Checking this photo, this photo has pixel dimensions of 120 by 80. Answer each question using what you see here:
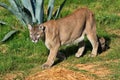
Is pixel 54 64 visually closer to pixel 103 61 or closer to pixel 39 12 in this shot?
pixel 103 61

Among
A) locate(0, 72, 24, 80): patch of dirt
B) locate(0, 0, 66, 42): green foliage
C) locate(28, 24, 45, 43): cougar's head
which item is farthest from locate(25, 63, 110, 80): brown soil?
locate(0, 0, 66, 42): green foliage

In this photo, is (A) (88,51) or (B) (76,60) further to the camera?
(A) (88,51)

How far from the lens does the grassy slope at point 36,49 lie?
916cm

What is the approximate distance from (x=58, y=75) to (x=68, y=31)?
137cm

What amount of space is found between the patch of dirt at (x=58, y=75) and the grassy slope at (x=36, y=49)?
402 millimetres

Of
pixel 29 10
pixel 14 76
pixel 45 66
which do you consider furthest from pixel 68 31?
pixel 29 10

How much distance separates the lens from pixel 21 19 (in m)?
11.0

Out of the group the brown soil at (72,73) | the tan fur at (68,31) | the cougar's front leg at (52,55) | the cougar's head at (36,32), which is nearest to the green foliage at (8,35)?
the tan fur at (68,31)

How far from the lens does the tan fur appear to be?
8.96 metres

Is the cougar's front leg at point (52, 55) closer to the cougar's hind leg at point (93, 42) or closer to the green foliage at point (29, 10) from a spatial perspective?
the cougar's hind leg at point (93, 42)

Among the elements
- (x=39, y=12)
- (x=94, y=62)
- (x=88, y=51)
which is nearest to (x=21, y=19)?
(x=39, y=12)

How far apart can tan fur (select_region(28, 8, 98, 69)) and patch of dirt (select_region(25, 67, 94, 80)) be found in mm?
439

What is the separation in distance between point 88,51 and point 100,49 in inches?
10.2

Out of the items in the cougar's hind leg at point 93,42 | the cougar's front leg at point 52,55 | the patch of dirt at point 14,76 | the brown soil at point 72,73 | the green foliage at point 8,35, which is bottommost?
the brown soil at point 72,73
